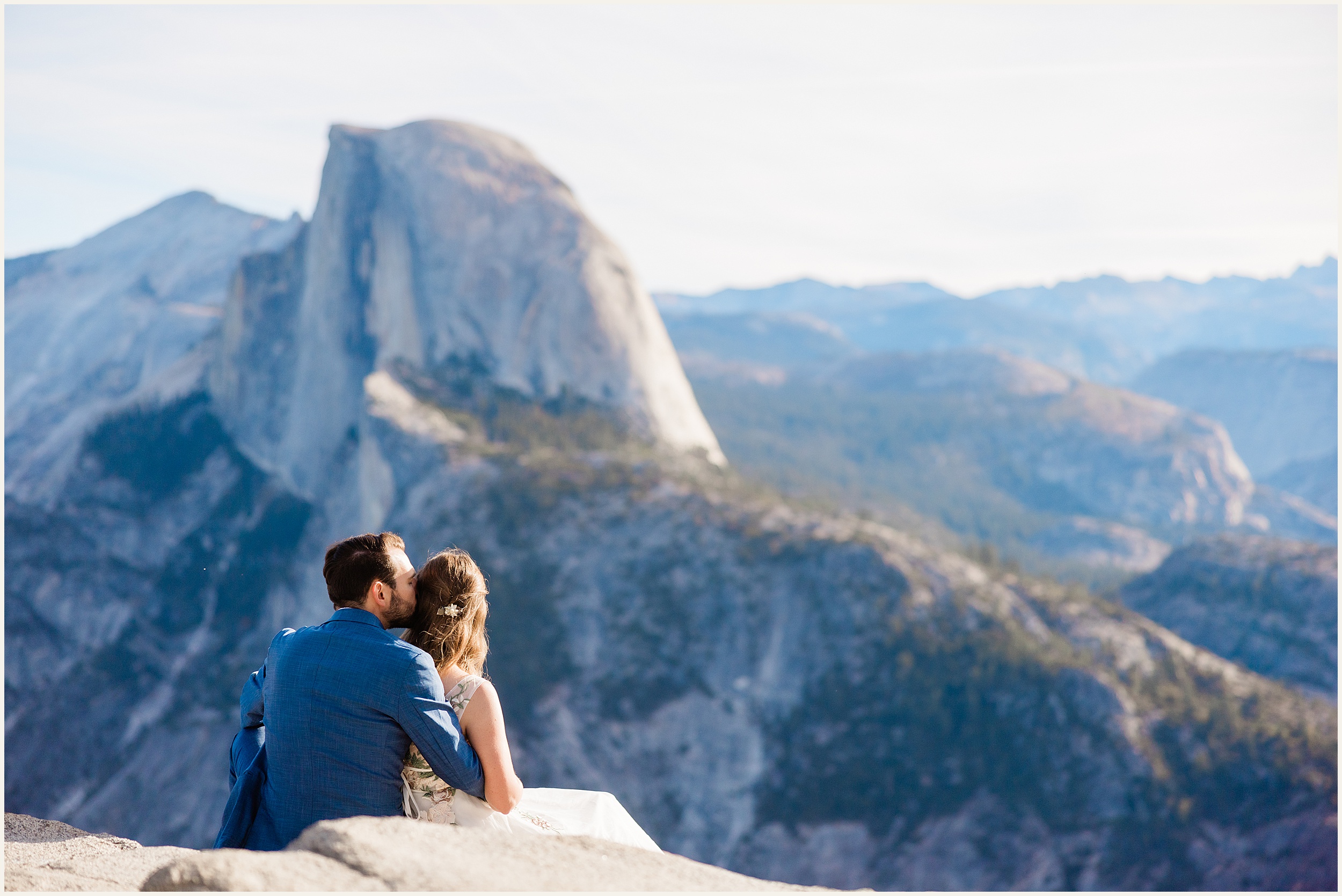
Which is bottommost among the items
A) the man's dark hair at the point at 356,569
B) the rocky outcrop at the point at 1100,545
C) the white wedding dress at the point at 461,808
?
the rocky outcrop at the point at 1100,545

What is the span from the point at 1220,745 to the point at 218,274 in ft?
278

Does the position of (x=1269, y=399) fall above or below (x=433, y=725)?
below

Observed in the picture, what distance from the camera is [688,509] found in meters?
32.2

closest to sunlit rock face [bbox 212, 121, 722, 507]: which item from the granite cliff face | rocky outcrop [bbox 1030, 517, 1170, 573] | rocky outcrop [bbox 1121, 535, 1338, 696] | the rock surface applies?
the granite cliff face

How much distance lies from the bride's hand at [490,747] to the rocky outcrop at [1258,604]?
38759 mm

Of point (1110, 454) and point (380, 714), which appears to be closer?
point (380, 714)

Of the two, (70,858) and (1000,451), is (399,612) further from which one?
(1000,451)

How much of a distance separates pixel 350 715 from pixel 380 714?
0.40 ft

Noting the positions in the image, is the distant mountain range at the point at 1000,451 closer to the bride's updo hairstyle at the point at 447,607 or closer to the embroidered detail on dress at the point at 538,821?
the embroidered detail on dress at the point at 538,821

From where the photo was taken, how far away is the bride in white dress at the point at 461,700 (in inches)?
167

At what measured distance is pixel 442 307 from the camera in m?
48.3

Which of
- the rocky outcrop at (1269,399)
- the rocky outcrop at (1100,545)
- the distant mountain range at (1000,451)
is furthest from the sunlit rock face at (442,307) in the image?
the rocky outcrop at (1269,399)

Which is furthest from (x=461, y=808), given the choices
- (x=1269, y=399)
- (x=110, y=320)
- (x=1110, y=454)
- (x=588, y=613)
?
(x=1269, y=399)

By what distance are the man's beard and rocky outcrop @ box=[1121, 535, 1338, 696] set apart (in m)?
39.0
